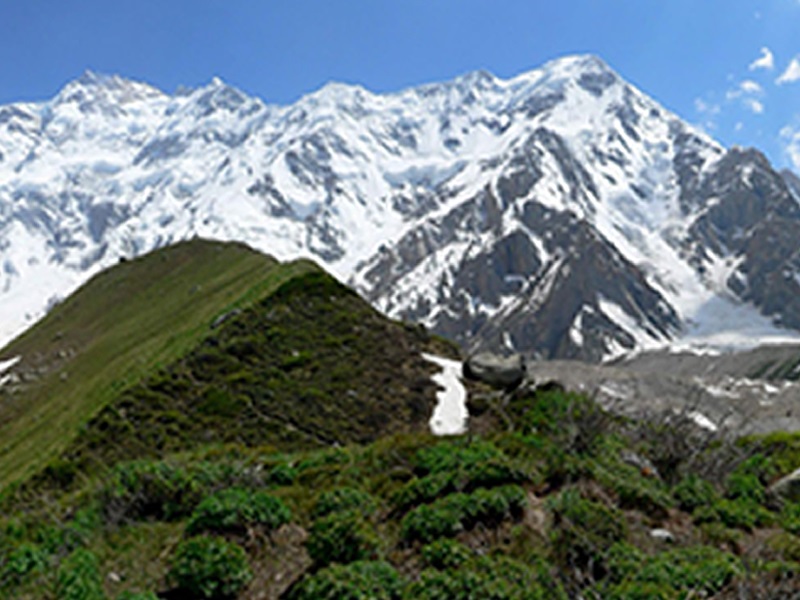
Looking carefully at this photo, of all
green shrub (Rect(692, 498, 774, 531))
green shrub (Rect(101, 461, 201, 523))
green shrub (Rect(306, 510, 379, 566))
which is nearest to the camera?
green shrub (Rect(306, 510, 379, 566))

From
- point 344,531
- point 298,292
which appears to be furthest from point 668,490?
point 298,292

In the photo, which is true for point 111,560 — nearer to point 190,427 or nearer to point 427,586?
point 427,586

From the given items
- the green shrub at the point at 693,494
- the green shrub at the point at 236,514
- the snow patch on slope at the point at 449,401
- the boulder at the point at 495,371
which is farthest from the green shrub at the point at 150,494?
the boulder at the point at 495,371

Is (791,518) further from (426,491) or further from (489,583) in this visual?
(489,583)

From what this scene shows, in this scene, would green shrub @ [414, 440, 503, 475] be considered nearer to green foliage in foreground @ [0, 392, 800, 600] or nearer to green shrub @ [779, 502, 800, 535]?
green foliage in foreground @ [0, 392, 800, 600]

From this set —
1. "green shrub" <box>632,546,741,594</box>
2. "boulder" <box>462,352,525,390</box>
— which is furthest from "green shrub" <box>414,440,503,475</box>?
"boulder" <box>462,352,525,390</box>

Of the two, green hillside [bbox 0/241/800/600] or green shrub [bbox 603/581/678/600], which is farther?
green hillside [bbox 0/241/800/600]

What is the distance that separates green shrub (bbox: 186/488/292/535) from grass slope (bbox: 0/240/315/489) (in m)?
15.0

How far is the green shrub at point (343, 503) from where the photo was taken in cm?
1297

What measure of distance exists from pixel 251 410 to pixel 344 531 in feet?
63.7

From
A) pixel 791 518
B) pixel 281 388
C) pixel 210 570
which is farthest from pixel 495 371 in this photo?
pixel 210 570

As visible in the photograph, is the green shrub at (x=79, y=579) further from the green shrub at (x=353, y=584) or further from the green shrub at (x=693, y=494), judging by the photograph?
the green shrub at (x=693, y=494)

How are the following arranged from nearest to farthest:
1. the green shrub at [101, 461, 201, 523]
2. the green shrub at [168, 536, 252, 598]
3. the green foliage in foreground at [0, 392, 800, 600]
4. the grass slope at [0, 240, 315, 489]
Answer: the green foliage in foreground at [0, 392, 800, 600] < the green shrub at [168, 536, 252, 598] < the green shrub at [101, 461, 201, 523] < the grass slope at [0, 240, 315, 489]

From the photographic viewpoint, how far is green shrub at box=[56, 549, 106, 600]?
10430 millimetres
